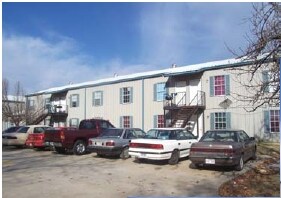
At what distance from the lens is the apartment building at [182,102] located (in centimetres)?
2334

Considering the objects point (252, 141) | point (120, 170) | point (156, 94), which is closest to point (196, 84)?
point (156, 94)

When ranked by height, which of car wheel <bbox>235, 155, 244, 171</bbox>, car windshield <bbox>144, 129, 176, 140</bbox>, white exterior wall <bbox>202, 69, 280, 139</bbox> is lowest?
car wheel <bbox>235, 155, 244, 171</bbox>

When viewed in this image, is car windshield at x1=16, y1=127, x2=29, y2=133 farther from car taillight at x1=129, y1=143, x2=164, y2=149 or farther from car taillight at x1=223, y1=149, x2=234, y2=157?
car taillight at x1=223, y1=149, x2=234, y2=157

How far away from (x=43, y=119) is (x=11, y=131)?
16112 millimetres

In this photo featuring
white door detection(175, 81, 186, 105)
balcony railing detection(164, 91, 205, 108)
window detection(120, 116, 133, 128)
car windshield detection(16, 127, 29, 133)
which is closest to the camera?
car windshield detection(16, 127, 29, 133)

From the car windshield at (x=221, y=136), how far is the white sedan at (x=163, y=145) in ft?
4.71

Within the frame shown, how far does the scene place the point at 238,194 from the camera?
9094 mm

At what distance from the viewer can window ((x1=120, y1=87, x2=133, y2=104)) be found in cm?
3108

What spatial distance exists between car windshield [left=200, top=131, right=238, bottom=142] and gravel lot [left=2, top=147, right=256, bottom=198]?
1086 mm

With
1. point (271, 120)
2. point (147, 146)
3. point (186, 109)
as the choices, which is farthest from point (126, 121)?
point (147, 146)

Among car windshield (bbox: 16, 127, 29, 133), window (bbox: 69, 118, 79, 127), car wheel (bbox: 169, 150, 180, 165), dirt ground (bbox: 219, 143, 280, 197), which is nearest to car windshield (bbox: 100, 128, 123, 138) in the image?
car wheel (bbox: 169, 150, 180, 165)

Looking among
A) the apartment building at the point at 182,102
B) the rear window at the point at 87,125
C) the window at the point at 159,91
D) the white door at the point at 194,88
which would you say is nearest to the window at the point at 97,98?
the apartment building at the point at 182,102

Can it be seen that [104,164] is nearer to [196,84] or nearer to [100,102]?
[196,84]

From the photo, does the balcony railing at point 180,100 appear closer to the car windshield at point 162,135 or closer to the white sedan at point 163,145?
the white sedan at point 163,145
